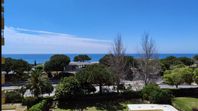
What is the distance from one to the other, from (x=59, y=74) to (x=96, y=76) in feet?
99.8

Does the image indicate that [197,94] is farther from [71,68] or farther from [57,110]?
[71,68]

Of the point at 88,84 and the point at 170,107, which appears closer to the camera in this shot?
the point at 170,107

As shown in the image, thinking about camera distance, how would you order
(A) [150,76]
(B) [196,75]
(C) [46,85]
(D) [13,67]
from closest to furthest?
(C) [46,85], (B) [196,75], (A) [150,76], (D) [13,67]

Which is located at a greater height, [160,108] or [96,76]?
[96,76]

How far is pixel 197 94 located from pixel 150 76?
333 inches

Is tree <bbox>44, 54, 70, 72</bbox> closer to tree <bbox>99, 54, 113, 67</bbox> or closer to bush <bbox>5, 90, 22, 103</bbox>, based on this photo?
tree <bbox>99, 54, 113, 67</bbox>

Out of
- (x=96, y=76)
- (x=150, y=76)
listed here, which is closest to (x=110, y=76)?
(x=96, y=76)

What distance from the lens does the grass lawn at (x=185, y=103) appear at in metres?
27.7

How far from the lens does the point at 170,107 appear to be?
28531 mm

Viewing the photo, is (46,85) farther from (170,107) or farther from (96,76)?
(170,107)

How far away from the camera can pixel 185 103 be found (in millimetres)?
30031

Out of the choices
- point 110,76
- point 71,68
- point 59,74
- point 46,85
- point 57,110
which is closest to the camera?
point 57,110

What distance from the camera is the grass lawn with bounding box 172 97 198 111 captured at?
27.7 m

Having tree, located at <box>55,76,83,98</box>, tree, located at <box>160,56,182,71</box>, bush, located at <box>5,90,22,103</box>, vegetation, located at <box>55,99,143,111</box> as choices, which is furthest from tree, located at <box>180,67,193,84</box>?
bush, located at <box>5,90,22,103</box>
